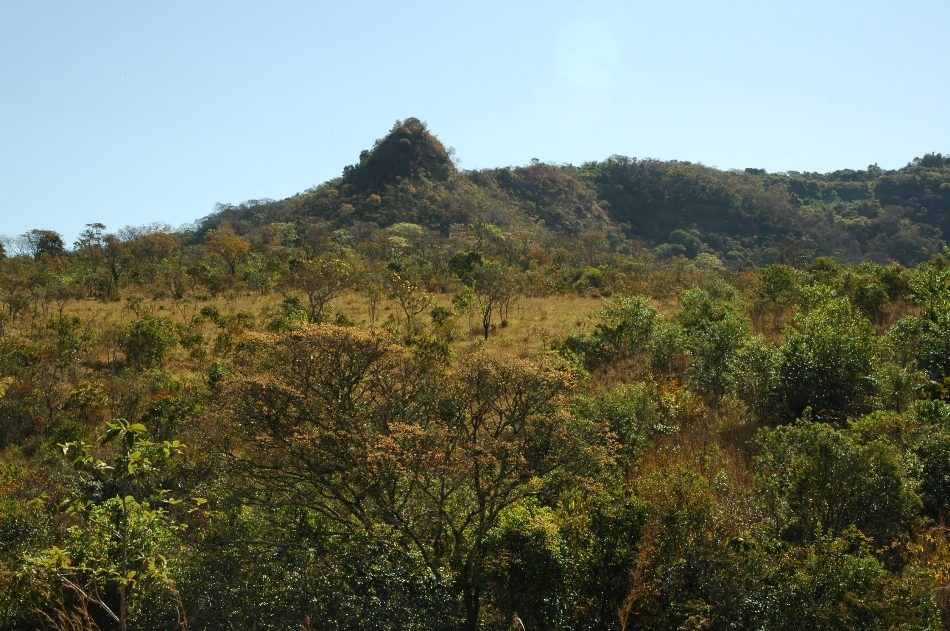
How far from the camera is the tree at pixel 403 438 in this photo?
7412 millimetres

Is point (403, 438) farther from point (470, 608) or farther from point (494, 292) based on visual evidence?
point (494, 292)

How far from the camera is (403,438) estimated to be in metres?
7.45

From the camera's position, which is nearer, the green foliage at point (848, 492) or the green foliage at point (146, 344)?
the green foliage at point (848, 492)

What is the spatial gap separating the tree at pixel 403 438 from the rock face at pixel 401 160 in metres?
71.9

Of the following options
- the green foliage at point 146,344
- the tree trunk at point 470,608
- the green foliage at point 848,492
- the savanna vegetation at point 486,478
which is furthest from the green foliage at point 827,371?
the green foliage at point 146,344

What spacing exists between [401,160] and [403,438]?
252ft

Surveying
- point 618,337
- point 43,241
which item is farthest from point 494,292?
point 43,241

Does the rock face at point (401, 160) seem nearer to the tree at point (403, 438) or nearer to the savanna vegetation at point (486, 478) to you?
the savanna vegetation at point (486, 478)

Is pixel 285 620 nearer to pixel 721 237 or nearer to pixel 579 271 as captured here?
pixel 579 271

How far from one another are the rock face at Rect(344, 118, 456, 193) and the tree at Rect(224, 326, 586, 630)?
236 feet

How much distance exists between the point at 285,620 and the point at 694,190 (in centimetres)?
9988

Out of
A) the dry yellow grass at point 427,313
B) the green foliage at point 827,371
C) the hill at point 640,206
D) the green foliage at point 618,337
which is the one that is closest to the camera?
the green foliage at point 827,371

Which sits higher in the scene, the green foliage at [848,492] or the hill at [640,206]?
the hill at [640,206]

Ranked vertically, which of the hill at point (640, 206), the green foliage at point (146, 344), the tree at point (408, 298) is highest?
the hill at point (640, 206)
